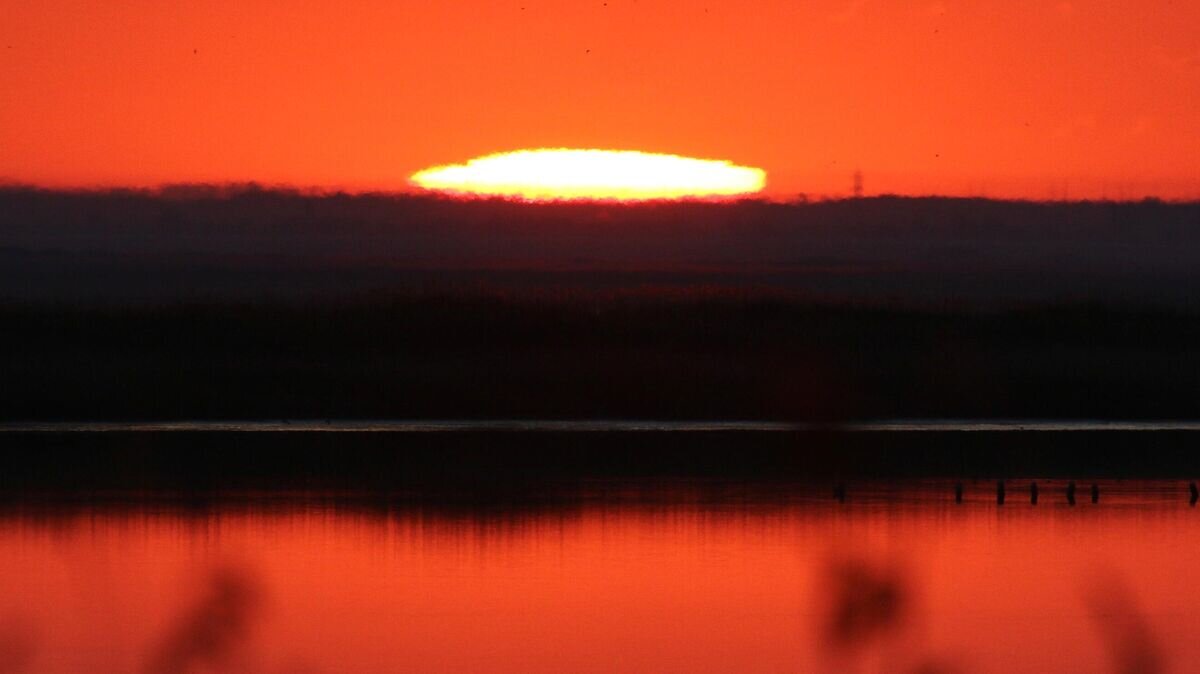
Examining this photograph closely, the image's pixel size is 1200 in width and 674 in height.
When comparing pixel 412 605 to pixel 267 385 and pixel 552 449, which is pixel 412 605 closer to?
pixel 552 449

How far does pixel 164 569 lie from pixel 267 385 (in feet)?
215

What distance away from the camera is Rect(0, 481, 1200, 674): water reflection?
25.3m

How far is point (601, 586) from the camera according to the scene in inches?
1314

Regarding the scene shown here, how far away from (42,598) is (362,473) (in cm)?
3654

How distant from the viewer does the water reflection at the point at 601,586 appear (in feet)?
83.0

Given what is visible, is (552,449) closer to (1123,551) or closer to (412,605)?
(1123,551)

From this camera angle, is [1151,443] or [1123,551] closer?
[1123,551]

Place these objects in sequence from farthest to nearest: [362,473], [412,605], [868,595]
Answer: [362,473] < [412,605] < [868,595]

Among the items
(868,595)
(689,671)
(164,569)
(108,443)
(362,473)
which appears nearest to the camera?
(868,595)

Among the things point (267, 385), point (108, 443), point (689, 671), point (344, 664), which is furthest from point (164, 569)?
point (267, 385)

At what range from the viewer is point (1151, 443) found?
84562 millimetres

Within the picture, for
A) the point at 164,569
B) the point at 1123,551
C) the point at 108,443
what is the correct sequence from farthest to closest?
the point at 108,443 < the point at 1123,551 < the point at 164,569

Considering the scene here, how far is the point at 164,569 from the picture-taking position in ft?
119

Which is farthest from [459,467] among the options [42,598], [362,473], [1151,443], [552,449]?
[42,598]
